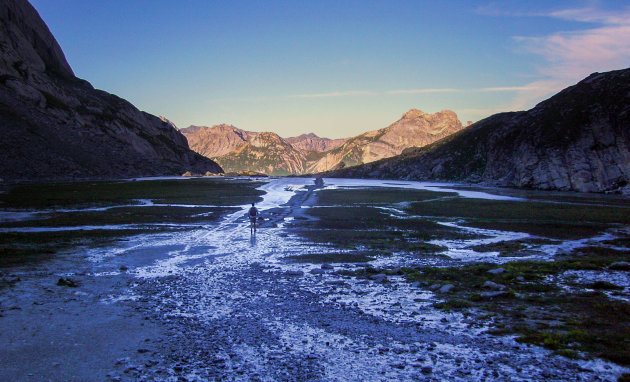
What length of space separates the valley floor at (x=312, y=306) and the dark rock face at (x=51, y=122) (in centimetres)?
8766

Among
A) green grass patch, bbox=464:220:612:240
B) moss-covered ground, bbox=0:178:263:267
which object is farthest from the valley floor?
green grass patch, bbox=464:220:612:240

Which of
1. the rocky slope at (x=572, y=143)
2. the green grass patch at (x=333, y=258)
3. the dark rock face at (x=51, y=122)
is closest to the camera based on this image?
the green grass patch at (x=333, y=258)

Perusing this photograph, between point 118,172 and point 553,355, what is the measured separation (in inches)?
5625

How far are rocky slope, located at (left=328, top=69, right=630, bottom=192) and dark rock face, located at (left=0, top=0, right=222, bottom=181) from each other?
383ft

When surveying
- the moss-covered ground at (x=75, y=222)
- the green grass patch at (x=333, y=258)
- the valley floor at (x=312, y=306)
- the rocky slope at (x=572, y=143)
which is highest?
the rocky slope at (x=572, y=143)

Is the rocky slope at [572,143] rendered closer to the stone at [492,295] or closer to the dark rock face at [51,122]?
the stone at [492,295]

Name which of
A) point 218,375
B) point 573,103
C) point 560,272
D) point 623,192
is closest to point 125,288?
point 218,375

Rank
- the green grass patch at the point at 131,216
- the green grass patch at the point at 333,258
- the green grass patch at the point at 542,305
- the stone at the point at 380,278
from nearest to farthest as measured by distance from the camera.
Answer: the green grass patch at the point at 542,305 → the stone at the point at 380,278 → the green grass patch at the point at 333,258 → the green grass patch at the point at 131,216

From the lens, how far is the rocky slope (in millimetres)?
82188

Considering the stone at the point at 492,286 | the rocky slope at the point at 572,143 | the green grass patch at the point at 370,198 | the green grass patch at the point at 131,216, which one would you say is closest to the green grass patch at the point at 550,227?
the stone at the point at 492,286

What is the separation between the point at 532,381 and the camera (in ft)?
29.3

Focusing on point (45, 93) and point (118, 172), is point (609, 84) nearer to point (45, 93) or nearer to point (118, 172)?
point (118, 172)

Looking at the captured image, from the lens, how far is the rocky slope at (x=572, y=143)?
270ft

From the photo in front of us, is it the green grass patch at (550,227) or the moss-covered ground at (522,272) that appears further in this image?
the green grass patch at (550,227)
